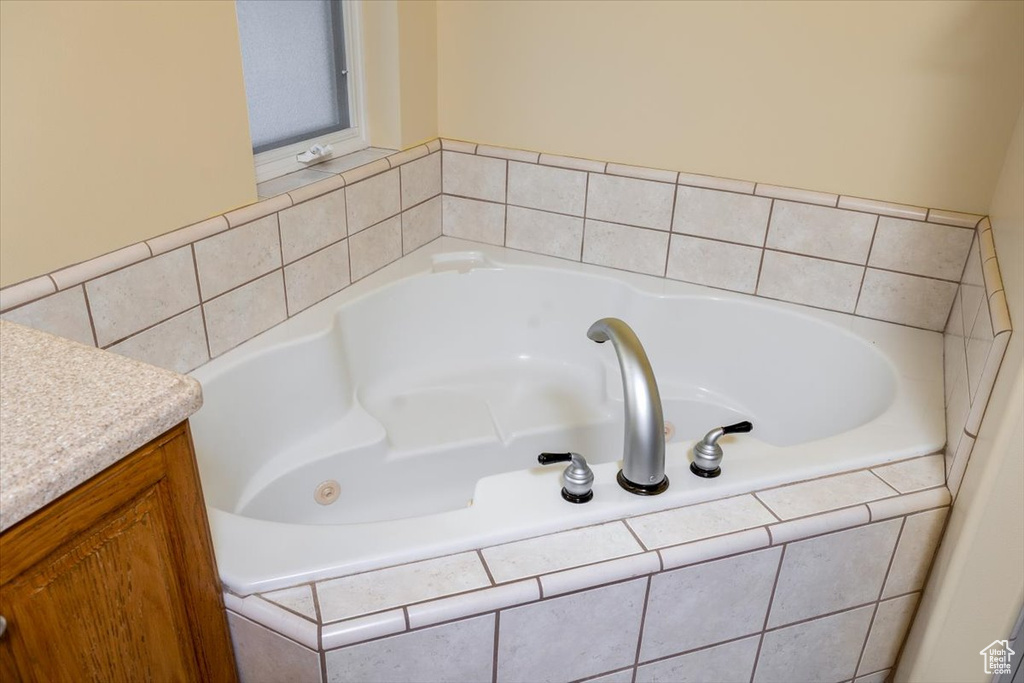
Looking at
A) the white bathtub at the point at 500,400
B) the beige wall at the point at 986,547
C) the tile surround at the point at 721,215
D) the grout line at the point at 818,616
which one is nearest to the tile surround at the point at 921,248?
the white bathtub at the point at 500,400

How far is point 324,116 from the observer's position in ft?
6.81

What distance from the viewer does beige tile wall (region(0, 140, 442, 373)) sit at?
1341 mm

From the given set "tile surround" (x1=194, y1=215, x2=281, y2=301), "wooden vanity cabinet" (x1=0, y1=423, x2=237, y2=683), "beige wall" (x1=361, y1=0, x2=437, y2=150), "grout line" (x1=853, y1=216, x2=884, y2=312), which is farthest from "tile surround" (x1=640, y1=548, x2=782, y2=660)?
"beige wall" (x1=361, y1=0, x2=437, y2=150)

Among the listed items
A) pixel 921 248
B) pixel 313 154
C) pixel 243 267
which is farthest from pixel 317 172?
pixel 921 248

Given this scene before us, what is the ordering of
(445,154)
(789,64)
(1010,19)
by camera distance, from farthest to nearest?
(445,154) < (789,64) < (1010,19)

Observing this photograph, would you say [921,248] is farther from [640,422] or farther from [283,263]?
[283,263]

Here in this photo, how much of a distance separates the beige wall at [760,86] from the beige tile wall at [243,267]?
33cm

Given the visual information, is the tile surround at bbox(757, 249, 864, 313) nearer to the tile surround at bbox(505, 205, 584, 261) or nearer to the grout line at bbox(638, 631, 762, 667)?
the tile surround at bbox(505, 205, 584, 261)

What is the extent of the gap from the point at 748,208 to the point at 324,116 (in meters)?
1.12

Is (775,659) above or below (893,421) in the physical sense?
below

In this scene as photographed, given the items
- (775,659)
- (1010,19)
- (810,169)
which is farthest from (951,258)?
(775,659)

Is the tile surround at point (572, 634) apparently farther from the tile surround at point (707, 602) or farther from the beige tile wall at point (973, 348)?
the beige tile wall at point (973, 348)

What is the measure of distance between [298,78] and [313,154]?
204 millimetres

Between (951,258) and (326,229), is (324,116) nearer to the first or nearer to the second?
(326,229)
